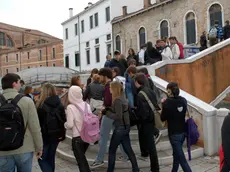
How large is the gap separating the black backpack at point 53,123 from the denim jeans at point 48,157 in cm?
14

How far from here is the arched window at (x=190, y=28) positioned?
20.8 meters

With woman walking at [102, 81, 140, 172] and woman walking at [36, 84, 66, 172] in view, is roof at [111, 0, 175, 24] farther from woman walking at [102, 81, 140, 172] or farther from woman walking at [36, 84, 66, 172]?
woman walking at [36, 84, 66, 172]

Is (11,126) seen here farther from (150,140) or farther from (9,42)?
(9,42)

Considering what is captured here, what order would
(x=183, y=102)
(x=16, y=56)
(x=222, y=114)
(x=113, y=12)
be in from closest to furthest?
1. (x=183, y=102)
2. (x=222, y=114)
3. (x=113, y=12)
4. (x=16, y=56)

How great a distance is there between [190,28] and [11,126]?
19926mm

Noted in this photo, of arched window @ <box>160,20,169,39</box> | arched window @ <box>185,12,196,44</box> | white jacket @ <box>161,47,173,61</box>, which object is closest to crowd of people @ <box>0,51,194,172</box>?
white jacket @ <box>161,47,173,61</box>

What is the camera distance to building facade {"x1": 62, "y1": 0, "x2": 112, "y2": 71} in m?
30.4

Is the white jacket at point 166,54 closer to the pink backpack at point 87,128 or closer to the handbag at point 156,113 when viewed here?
the handbag at point 156,113

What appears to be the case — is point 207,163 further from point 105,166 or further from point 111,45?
point 111,45

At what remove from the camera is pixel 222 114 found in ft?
18.7

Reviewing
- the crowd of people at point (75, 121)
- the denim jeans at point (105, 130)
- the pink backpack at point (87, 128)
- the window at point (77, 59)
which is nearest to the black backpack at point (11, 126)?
the crowd of people at point (75, 121)

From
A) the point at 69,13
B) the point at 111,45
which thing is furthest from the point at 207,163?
the point at 69,13

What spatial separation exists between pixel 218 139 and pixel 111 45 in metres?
24.7

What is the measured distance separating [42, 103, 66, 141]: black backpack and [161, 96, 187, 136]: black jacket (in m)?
1.59
